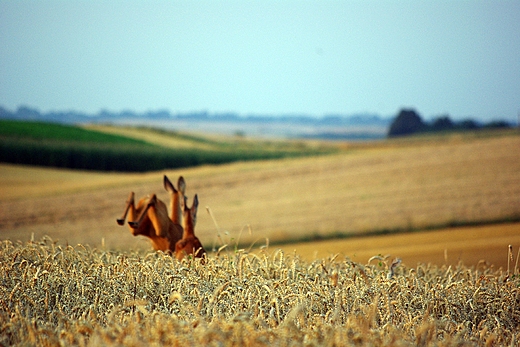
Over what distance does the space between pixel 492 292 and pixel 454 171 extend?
71.7ft

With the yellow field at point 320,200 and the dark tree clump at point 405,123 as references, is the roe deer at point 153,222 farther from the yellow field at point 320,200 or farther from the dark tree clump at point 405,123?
the dark tree clump at point 405,123

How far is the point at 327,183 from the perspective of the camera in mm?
26766

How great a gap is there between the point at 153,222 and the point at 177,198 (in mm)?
337

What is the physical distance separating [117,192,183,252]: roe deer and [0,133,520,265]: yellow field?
539 cm

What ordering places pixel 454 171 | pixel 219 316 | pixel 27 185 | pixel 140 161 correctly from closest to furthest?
pixel 219 316 < pixel 454 171 < pixel 27 185 < pixel 140 161

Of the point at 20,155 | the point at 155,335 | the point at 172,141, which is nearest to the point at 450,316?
the point at 155,335

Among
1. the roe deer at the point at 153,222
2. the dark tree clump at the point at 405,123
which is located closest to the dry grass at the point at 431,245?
the roe deer at the point at 153,222

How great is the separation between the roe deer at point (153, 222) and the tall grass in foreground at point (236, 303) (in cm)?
37

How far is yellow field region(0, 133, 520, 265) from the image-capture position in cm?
1706

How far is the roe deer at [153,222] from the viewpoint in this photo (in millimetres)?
4921

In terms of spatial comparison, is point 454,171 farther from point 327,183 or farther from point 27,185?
point 27,185

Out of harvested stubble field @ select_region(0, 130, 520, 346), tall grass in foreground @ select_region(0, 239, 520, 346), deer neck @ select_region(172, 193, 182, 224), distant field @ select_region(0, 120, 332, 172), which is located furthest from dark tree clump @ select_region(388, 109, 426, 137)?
tall grass in foreground @ select_region(0, 239, 520, 346)

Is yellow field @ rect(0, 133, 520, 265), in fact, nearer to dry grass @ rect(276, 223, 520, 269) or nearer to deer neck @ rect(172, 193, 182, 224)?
dry grass @ rect(276, 223, 520, 269)

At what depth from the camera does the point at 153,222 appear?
501 centimetres
